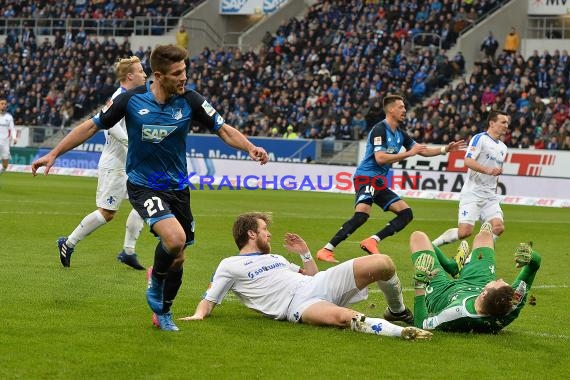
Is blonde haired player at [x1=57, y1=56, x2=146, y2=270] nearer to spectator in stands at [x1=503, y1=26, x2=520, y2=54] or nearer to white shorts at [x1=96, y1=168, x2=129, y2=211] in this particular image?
white shorts at [x1=96, y1=168, x2=129, y2=211]

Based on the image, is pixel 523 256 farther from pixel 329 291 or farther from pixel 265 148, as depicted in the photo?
pixel 265 148

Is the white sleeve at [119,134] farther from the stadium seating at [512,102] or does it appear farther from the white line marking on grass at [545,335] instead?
the stadium seating at [512,102]

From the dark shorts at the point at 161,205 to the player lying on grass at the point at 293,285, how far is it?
0.54 metres

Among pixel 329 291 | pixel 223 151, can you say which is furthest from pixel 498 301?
pixel 223 151

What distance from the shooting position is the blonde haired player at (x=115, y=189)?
485 inches

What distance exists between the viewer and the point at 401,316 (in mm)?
8992

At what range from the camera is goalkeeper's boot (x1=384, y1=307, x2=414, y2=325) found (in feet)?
29.5

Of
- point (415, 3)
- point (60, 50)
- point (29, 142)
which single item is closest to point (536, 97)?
point (415, 3)

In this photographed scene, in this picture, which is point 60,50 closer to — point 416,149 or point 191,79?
point 191,79

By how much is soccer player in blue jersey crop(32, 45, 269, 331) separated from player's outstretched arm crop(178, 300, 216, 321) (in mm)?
428

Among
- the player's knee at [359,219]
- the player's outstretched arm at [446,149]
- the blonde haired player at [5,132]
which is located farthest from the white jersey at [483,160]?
the blonde haired player at [5,132]

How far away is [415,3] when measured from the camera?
43750 mm

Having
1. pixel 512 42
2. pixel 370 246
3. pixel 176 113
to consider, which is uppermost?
pixel 176 113

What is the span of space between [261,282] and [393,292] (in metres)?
1.18
